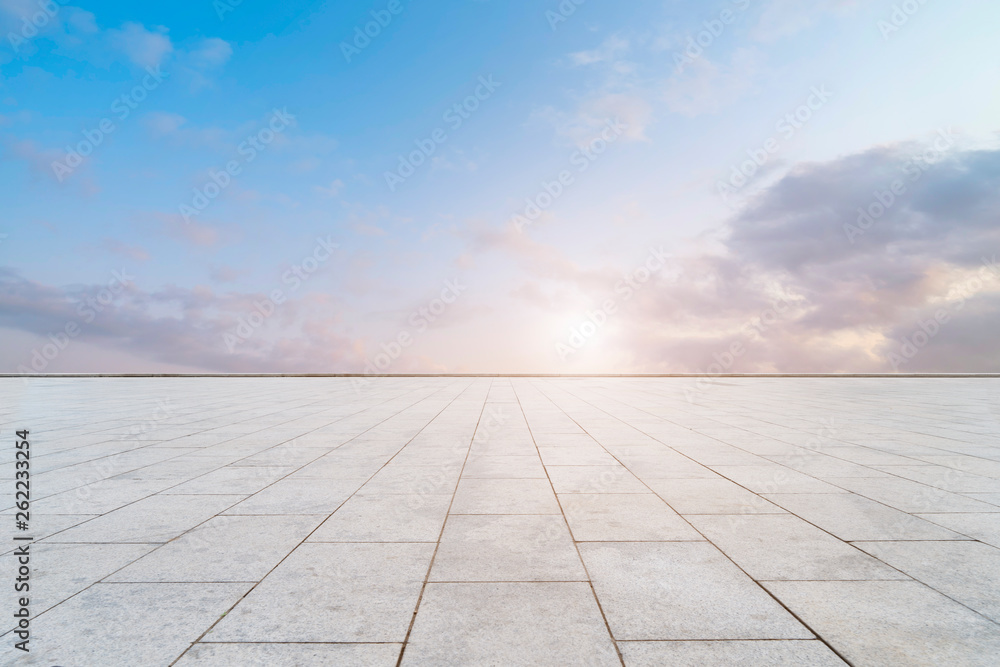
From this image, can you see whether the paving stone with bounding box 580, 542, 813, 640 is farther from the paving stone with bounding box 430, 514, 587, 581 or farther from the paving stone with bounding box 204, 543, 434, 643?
the paving stone with bounding box 204, 543, 434, 643

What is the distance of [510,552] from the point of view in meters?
4.22

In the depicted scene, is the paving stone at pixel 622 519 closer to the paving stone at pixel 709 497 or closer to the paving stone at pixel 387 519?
the paving stone at pixel 709 497

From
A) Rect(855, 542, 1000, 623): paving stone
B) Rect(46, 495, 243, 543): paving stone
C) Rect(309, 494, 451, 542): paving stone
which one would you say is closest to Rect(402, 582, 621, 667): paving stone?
Rect(309, 494, 451, 542): paving stone

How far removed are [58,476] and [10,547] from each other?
9.61 ft

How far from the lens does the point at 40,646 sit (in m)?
2.99

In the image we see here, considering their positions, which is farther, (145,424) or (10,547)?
(145,424)

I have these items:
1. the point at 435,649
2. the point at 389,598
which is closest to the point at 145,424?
the point at 389,598

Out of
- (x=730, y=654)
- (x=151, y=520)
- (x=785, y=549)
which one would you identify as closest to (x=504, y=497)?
(x=785, y=549)

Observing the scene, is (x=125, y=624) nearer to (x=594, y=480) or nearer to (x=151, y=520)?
(x=151, y=520)

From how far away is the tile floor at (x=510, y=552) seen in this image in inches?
118

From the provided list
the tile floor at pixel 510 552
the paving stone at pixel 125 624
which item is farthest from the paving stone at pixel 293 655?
the paving stone at pixel 125 624

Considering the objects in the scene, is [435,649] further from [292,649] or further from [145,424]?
[145,424]

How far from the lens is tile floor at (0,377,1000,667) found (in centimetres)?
300

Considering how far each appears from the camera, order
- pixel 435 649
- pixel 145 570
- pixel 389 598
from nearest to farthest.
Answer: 1. pixel 435 649
2. pixel 389 598
3. pixel 145 570
